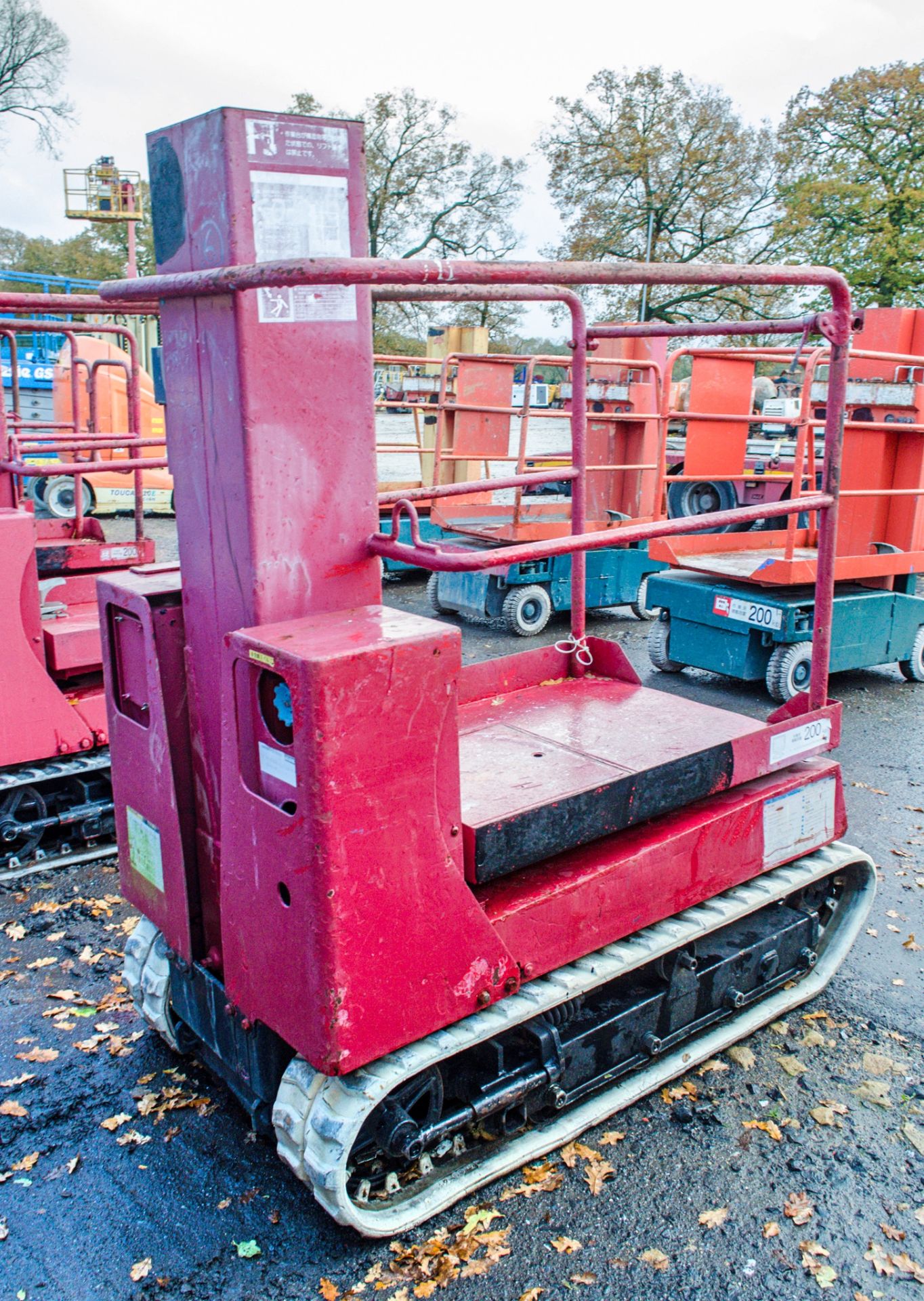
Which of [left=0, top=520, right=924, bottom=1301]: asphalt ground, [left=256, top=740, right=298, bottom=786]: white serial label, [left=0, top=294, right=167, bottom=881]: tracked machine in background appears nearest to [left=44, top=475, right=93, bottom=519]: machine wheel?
[left=0, top=294, right=167, bottom=881]: tracked machine in background

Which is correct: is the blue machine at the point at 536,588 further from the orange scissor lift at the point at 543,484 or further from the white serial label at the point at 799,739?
the white serial label at the point at 799,739

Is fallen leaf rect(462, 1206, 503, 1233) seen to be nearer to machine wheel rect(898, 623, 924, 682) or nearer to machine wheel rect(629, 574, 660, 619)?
machine wheel rect(898, 623, 924, 682)

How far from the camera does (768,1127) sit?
3121 millimetres

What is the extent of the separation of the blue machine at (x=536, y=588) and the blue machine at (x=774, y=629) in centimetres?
105

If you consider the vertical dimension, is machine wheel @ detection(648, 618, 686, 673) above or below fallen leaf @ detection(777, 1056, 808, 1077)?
above

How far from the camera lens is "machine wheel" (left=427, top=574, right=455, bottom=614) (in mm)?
10234

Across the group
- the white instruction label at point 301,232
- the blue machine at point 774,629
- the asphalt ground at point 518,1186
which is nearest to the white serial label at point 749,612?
the blue machine at point 774,629

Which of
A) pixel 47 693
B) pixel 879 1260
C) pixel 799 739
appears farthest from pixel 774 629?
pixel 879 1260

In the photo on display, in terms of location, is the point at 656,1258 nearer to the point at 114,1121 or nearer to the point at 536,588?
the point at 114,1121

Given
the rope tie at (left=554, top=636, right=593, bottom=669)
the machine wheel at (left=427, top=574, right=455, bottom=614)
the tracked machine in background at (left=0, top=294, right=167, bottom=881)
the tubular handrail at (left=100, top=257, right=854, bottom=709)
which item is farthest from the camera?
the machine wheel at (left=427, top=574, right=455, bottom=614)

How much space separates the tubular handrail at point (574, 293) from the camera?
2111 mm

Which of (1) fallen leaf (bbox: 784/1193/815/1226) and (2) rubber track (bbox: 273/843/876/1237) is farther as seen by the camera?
(1) fallen leaf (bbox: 784/1193/815/1226)

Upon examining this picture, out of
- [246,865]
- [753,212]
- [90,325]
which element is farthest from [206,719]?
[753,212]

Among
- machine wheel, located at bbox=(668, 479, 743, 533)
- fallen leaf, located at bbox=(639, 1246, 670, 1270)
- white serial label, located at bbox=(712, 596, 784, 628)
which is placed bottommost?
fallen leaf, located at bbox=(639, 1246, 670, 1270)
